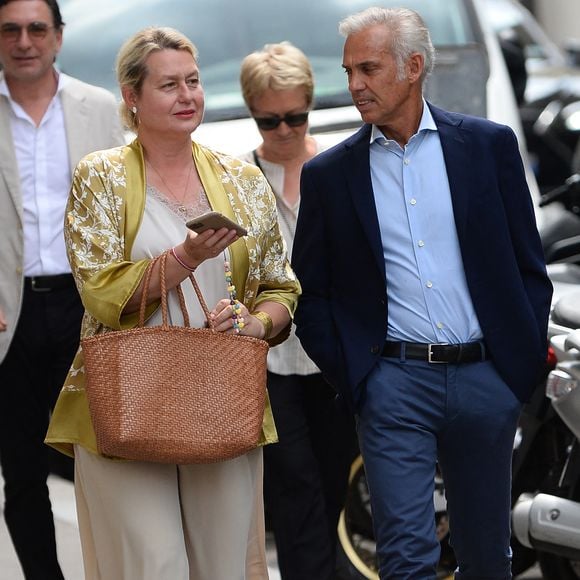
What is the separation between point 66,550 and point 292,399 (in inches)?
68.9

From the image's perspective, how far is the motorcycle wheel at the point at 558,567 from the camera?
19.1 feet

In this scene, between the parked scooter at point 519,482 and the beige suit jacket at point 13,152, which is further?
the parked scooter at point 519,482

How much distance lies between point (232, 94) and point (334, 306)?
10.5ft

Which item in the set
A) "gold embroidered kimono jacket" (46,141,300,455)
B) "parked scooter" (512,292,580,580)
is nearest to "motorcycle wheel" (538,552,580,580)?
"parked scooter" (512,292,580,580)

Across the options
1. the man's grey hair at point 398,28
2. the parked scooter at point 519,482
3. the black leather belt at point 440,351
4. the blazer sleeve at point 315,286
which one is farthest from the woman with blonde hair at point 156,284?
the parked scooter at point 519,482

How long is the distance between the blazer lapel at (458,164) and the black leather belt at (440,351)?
0.31 m

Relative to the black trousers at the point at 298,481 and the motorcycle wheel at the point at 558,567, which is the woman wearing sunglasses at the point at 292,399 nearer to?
the black trousers at the point at 298,481

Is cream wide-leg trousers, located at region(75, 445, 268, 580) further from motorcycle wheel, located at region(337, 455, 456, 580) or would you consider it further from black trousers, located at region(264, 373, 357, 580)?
motorcycle wheel, located at region(337, 455, 456, 580)

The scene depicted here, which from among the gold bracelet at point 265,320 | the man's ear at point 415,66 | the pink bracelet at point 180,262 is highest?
the man's ear at point 415,66

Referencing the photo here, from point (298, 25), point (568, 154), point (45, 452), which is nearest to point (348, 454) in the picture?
point (45, 452)

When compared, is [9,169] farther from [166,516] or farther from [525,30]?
[525,30]

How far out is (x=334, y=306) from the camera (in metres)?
4.92

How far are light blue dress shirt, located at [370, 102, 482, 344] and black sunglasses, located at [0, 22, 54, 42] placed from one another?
1.53 metres

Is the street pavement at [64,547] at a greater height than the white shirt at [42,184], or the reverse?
the white shirt at [42,184]
